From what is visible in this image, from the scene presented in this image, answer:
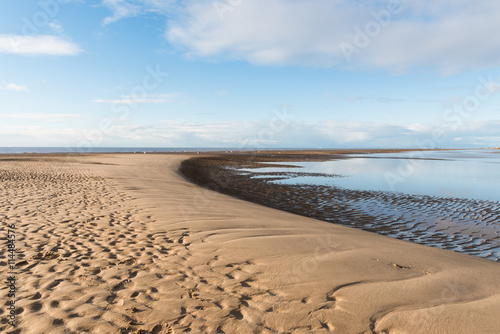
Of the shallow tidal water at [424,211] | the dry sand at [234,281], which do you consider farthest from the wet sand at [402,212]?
the dry sand at [234,281]

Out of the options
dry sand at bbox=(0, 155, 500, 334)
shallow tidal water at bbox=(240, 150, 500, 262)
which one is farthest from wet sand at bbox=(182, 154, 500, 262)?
dry sand at bbox=(0, 155, 500, 334)

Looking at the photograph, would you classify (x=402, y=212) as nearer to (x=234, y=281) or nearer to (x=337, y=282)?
(x=337, y=282)

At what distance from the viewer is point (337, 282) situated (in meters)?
4.59

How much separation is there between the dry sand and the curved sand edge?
0.02m

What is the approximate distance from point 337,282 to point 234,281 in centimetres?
171

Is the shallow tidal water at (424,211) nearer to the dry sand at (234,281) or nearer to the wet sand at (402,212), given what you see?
the wet sand at (402,212)

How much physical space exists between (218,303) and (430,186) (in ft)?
68.2

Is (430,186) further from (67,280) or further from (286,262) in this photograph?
(67,280)

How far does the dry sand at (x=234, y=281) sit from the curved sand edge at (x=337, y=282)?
0.7 inches

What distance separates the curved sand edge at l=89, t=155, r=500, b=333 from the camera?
11.8ft

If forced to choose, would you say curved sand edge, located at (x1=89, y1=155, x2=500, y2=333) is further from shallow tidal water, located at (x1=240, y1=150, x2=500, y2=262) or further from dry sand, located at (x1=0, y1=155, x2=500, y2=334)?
shallow tidal water, located at (x1=240, y1=150, x2=500, y2=262)

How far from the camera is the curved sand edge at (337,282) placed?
11.8 ft

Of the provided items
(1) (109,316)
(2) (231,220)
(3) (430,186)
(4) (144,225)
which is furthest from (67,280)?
(3) (430,186)

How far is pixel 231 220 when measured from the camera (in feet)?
28.7
